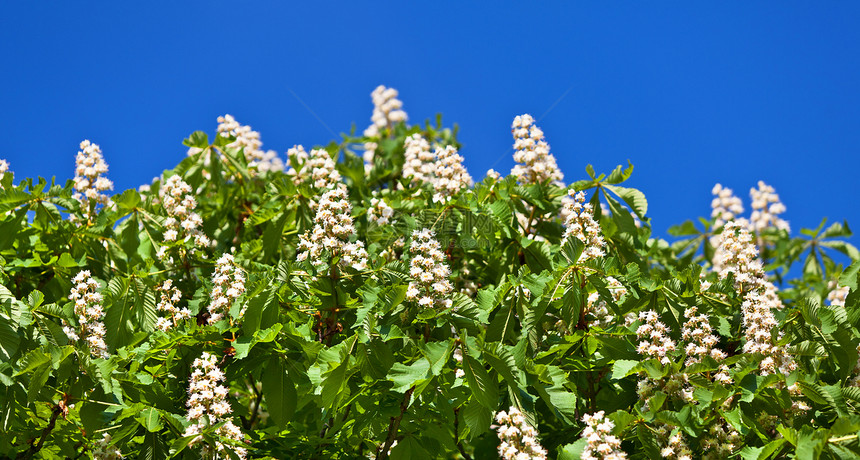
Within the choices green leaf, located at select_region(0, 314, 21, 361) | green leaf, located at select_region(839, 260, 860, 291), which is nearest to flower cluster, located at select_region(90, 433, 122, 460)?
green leaf, located at select_region(0, 314, 21, 361)

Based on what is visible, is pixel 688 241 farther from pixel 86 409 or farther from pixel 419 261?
pixel 86 409

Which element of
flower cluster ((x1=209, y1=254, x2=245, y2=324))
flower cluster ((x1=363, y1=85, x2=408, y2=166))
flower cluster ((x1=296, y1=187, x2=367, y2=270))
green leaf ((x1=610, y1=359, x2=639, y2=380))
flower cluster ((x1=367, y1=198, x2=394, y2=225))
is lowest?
green leaf ((x1=610, y1=359, x2=639, y2=380))

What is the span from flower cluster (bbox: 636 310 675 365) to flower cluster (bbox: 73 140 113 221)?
4266 millimetres

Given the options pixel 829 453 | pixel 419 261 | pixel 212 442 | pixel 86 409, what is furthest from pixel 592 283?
pixel 86 409

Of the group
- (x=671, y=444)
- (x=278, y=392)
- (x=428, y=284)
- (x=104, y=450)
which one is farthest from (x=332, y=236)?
(x=671, y=444)

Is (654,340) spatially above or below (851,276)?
below

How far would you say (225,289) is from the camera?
15.9 feet

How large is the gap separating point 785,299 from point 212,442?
570 cm

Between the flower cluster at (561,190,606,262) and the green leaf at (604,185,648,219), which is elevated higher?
the green leaf at (604,185,648,219)

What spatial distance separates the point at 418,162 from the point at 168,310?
2.64m

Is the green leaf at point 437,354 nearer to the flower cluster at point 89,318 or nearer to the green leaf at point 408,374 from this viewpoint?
the green leaf at point 408,374

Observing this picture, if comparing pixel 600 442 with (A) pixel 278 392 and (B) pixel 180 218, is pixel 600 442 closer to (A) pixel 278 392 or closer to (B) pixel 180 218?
(A) pixel 278 392

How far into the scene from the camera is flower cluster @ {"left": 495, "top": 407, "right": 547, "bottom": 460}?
Answer: 12.1ft

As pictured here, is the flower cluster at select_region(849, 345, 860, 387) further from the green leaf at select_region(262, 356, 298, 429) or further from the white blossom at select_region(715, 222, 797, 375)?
the green leaf at select_region(262, 356, 298, 429)
